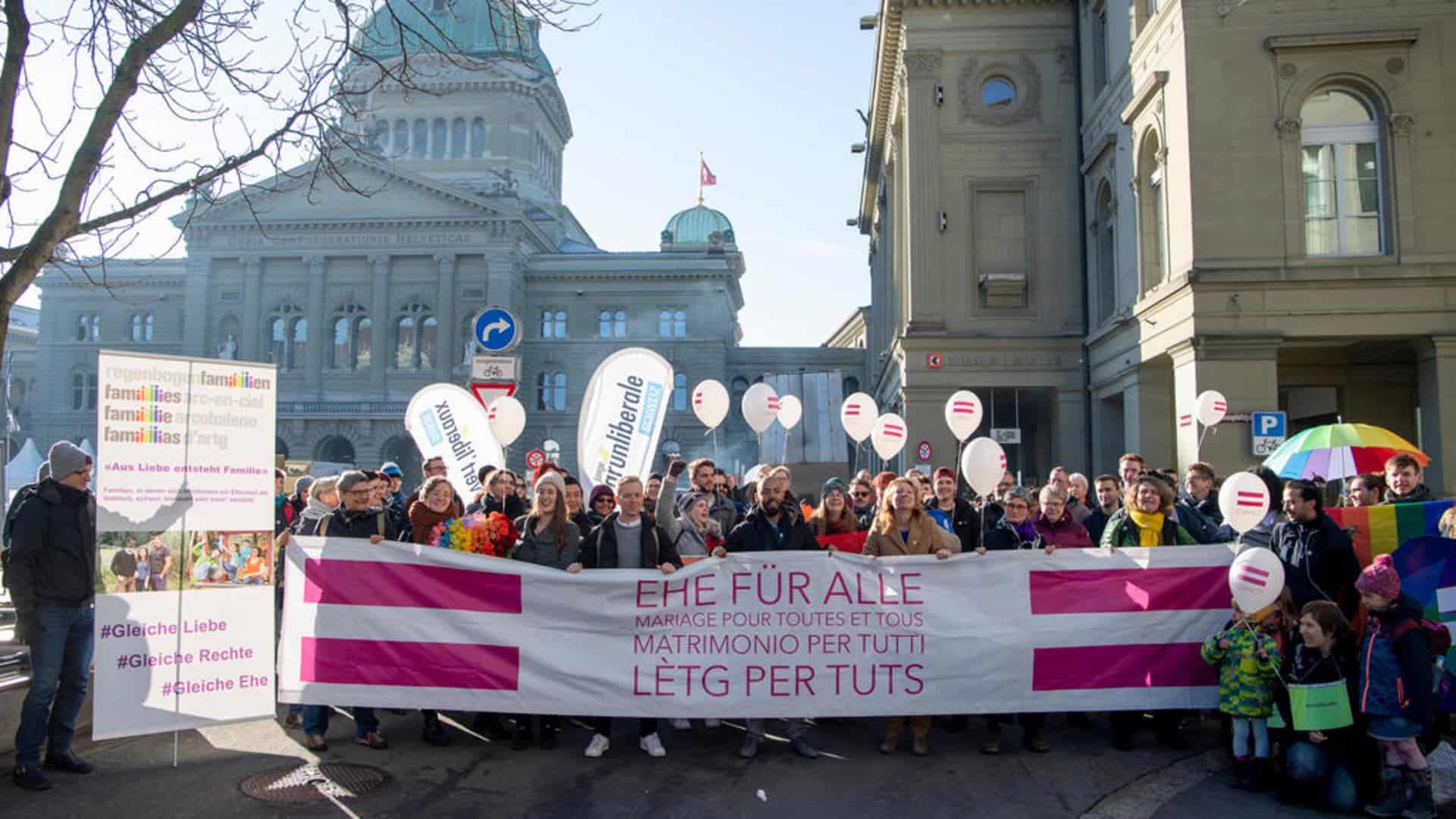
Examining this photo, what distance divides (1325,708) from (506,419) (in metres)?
8.79

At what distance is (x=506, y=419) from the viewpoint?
1248 cm

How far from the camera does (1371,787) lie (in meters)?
6.28

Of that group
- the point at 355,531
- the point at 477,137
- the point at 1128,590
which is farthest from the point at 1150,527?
the point at 477,137

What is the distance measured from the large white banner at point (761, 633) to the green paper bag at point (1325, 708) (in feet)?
4.19

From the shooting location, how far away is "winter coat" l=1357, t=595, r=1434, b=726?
595 centimetres

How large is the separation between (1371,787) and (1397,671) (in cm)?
77

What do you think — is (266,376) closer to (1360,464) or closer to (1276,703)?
(1276,703)

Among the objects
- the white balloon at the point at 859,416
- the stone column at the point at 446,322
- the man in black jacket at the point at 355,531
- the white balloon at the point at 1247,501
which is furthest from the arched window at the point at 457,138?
the white balloon at the point at 1247,501

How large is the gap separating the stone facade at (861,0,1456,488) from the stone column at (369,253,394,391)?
4396 centimetres

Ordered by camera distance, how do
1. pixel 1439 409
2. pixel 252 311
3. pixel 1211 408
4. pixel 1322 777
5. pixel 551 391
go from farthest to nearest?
pixel 551 391, pixel 252 311, pixel 1439 409, pixel 1211 408, pixel 1322 777

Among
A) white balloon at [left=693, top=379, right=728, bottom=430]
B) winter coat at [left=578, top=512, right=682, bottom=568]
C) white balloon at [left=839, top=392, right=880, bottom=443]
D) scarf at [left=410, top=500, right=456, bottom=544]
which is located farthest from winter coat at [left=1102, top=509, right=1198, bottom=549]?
white balloon at [left=693, top=379, right=728, bottom=430]

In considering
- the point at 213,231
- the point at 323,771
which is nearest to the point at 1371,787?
the point at 323,771

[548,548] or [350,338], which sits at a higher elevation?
[350,338]

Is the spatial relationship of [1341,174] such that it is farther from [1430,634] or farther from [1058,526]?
[1430,634]
